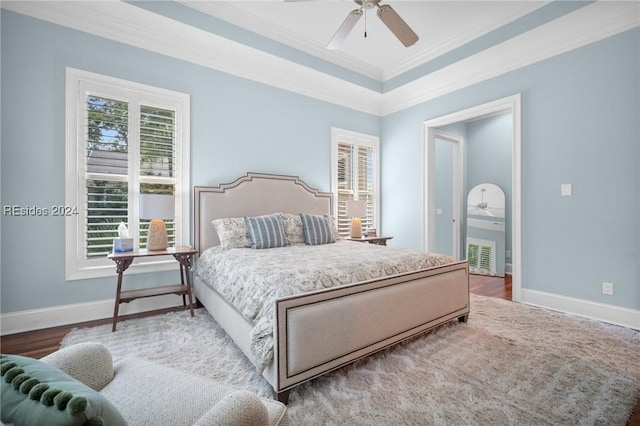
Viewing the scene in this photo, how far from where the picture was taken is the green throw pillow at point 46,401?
52 cm

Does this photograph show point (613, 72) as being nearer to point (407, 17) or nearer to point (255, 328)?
point (407, 17)

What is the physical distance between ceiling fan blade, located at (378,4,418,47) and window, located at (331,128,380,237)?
79.1 inches

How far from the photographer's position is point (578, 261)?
116 inches

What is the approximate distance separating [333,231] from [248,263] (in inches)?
63.6

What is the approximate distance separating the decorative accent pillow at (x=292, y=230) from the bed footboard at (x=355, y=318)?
1.57 metres

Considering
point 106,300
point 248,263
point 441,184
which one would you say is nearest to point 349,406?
point 248,263

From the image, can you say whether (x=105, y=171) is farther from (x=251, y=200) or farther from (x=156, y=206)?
(x=251, y=200)

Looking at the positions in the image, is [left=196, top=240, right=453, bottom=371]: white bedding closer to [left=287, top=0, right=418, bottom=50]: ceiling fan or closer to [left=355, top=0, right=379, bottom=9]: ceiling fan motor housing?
[left=287, top=0, right=418, bottom=50]: ceiling fan

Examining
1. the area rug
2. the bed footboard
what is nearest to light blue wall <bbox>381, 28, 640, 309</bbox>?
the area rug

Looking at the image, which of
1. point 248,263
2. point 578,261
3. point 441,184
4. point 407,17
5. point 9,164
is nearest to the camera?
point 248,263

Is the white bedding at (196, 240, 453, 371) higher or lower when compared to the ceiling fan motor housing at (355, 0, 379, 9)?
lower

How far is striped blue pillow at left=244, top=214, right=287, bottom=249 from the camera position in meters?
3.09

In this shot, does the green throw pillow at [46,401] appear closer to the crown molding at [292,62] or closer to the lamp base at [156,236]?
the lamp base at [156,236]

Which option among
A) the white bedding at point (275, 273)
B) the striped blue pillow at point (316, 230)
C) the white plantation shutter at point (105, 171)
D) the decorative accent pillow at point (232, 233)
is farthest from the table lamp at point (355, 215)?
the white plantation shutter at point (105, 171)
